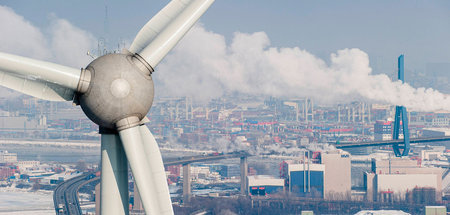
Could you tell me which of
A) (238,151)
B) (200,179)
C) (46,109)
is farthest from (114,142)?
(46,109)

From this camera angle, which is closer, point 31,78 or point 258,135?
point 31,78

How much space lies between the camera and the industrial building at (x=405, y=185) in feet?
169

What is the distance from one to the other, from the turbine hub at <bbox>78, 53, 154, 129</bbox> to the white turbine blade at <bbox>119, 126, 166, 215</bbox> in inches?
5.6

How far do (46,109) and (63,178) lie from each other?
44981 mm

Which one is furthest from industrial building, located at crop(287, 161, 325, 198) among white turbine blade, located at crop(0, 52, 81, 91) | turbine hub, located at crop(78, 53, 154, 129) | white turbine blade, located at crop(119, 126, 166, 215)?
white turbine blade, located at crop(0, 52, 81, 91)

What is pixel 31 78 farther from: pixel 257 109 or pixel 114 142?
pixel 257 109

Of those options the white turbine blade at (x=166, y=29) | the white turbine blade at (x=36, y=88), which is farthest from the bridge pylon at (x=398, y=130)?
the white turbine blade at (x=36, y=88)

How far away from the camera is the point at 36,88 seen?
22.7ft

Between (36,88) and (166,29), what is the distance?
147 cm

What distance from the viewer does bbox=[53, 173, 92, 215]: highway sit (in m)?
39.7

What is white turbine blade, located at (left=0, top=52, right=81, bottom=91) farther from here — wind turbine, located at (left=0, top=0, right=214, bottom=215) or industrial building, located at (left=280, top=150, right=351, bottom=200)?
industrial building, located at (left=280, top=150, right=351, bottom=200)

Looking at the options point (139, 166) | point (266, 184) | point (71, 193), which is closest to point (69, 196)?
point (71, 193)

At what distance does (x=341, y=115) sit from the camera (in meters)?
108

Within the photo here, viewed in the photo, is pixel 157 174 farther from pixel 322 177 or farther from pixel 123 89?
pixel 322 177
